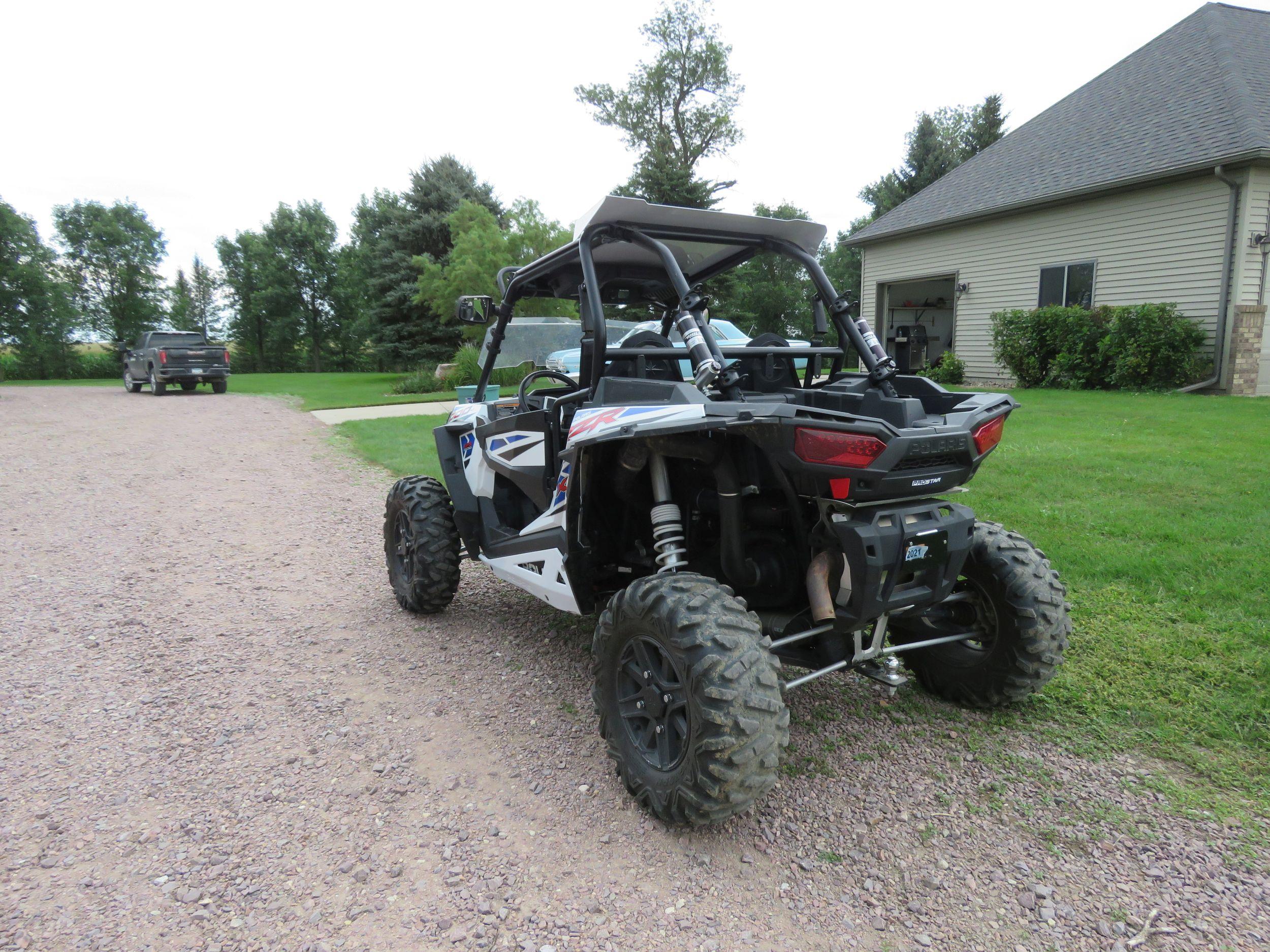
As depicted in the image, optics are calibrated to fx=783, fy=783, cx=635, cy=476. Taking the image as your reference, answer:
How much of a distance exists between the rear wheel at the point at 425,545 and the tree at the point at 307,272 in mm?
51979

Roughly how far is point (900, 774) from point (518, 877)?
1420 mm

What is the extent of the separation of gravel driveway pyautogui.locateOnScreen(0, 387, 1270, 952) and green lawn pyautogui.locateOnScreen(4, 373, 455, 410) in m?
15.7

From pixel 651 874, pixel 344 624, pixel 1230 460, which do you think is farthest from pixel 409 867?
pixel 1230 460

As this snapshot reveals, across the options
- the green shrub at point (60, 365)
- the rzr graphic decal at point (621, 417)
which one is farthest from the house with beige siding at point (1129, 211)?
the green shrub at point (60, 365)

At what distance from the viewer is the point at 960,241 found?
18.6 m

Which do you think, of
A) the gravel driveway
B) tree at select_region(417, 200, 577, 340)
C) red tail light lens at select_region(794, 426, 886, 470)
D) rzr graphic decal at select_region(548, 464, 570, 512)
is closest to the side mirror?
rzr graphic decal at select_region(548, 464, 570, 512)

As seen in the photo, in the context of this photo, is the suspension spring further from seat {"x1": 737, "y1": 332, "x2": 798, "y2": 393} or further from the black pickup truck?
the black pickup truck

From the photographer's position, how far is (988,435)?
272 centimetres

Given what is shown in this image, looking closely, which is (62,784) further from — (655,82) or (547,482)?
(655,82)

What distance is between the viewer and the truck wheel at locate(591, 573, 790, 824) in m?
2.35

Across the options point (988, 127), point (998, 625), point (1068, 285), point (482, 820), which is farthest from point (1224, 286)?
point (988, 127)

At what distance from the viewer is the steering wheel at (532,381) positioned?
4.04 metres

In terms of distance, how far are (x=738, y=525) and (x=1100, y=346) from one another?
1410cm

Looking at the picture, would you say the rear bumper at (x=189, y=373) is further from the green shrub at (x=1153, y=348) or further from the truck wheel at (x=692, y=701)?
the truck wheel at (x=692, y=701)
